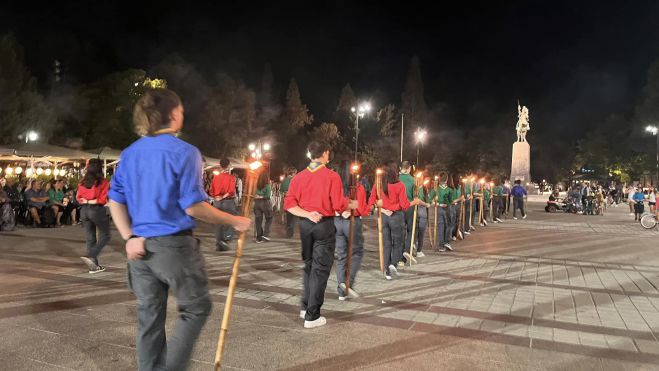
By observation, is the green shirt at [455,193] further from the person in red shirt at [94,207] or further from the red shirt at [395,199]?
the person in red shirt at [94,207]

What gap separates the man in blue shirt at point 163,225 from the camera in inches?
112

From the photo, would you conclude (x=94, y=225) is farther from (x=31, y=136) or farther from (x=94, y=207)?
(x=31, y=136)

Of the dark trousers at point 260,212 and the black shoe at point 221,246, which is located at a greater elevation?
the dark trousers at point 260,212

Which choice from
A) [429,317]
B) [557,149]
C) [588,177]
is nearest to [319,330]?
[429,317]

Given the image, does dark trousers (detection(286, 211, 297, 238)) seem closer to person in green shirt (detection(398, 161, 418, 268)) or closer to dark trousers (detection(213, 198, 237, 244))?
dark trousers (detection(213, 198, 237, 244))

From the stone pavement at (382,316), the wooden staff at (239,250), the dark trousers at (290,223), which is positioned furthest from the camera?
the dark trousers at (290,223)

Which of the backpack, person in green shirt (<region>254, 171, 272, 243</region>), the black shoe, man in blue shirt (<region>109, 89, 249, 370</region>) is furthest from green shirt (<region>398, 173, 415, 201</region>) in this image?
the backpack

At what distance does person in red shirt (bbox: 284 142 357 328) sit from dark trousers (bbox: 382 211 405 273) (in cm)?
248

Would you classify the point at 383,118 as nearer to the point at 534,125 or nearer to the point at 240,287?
the point at 534,125

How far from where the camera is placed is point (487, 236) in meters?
14.7

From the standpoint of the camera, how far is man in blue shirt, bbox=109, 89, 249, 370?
9.37ft

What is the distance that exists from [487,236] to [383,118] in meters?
55.8

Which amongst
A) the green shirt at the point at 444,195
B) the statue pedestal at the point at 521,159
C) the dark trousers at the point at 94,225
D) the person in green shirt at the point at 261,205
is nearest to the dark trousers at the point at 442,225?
the green shirt at the point at 444,195

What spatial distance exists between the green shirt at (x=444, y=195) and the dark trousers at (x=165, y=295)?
865 centimetres
